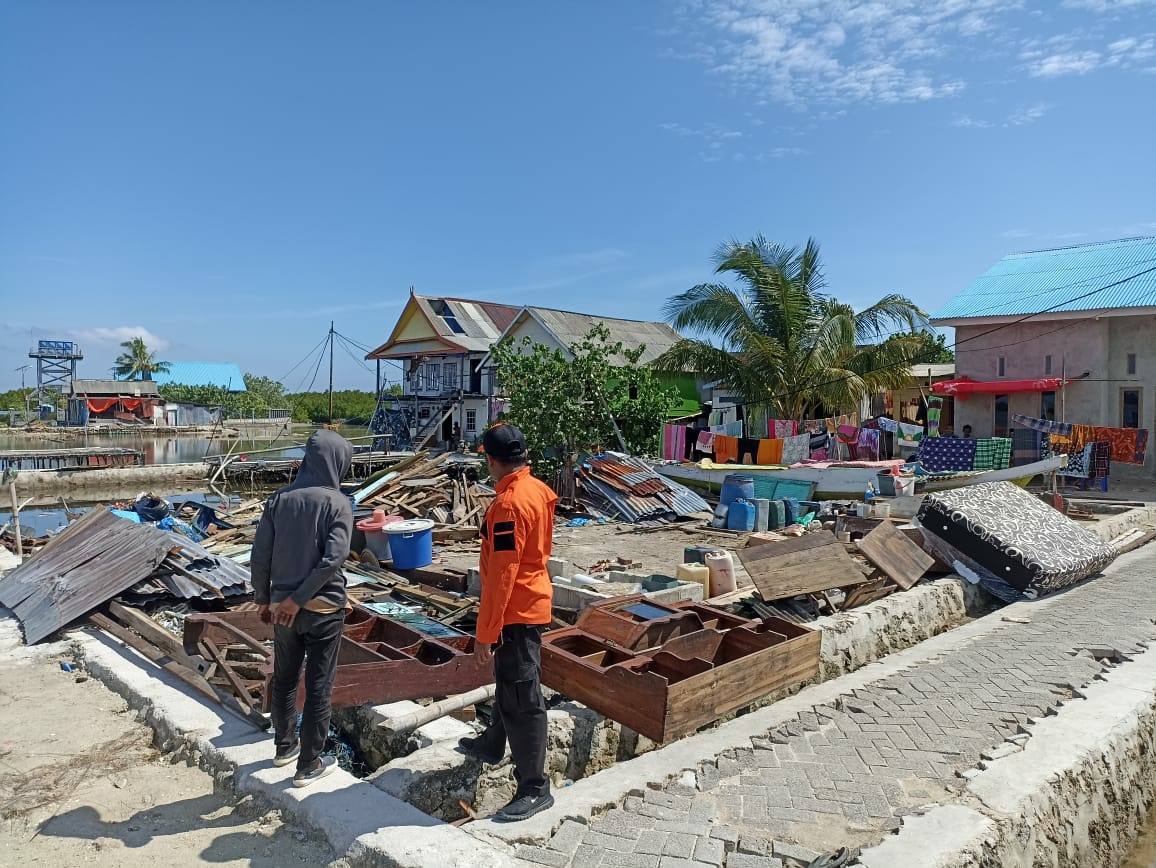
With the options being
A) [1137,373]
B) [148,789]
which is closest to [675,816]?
[148,789]

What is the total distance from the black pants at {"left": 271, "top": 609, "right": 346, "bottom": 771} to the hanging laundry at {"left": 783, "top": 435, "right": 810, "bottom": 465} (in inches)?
625

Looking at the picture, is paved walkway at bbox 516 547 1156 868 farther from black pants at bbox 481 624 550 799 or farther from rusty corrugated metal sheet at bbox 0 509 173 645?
rusty corrugated metal sheet at bbox 0 509 173 645

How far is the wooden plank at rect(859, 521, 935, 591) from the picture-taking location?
8.12m

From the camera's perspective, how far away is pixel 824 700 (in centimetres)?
535

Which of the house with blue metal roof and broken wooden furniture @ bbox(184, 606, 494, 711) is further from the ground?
the house with blue metal roof

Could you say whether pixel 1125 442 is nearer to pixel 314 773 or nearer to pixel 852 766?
pixel 852 766

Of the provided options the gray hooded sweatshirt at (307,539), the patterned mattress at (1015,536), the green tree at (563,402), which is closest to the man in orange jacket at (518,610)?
the gray hooded sweatshirt at (307,539)

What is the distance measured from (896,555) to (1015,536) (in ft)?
4.73

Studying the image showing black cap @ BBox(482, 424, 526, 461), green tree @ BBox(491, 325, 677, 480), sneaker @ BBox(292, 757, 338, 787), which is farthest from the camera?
green tree @ BBox(491, 325, 677, 480)

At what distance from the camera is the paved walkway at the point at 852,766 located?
11.2 ft

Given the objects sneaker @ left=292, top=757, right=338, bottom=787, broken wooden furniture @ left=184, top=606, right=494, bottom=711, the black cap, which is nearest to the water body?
broken wooden furniture @ left=184, top=606, right=494, bottom=711

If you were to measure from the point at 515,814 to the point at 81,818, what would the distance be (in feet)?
7.64

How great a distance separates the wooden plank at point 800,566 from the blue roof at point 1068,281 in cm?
1531

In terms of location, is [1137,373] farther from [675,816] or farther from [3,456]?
[3,456]
